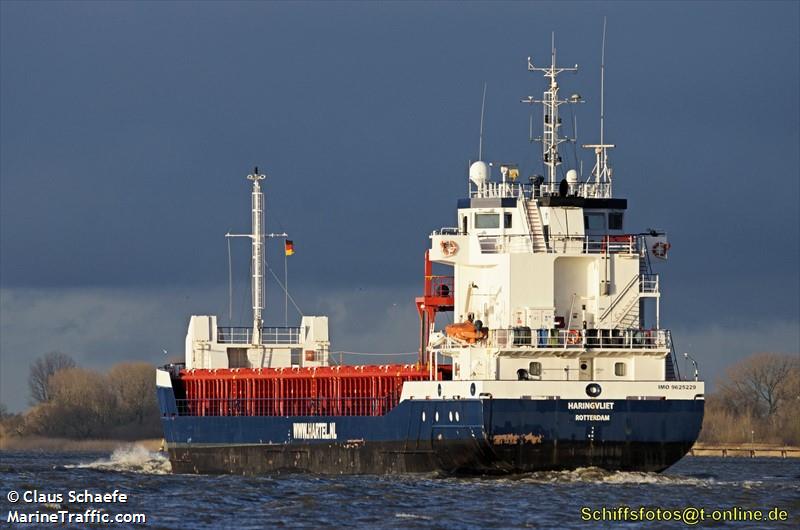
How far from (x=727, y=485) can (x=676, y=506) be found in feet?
28.7

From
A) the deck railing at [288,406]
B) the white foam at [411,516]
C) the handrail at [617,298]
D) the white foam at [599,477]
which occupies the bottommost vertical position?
the white foam at [411,516]

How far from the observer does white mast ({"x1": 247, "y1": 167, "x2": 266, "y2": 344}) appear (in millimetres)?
74875

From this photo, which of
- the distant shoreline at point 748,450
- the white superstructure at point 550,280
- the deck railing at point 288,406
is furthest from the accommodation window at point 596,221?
the distant shoreline at point 748,450

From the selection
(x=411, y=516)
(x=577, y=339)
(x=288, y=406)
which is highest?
(x=577, y=339)

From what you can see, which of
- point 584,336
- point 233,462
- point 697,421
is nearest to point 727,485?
point 697,421

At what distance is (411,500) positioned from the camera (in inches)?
2095

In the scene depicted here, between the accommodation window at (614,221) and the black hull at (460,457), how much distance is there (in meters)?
7.50

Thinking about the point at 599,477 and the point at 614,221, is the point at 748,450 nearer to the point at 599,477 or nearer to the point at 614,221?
the point at 614,221

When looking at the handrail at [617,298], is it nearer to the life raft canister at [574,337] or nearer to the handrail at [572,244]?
the handrail at [572,244]

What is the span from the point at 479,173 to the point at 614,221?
4702 mm

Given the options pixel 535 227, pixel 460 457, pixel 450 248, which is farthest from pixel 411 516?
pixel 450 248

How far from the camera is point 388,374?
66312 millimetres

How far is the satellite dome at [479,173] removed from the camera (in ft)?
208

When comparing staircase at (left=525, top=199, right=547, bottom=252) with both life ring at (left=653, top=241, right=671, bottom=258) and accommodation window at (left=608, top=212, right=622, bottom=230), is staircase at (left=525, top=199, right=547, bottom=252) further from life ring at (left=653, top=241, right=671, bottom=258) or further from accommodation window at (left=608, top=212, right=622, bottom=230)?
life ring at (left=653, top=241, right=671, bottom=258)
